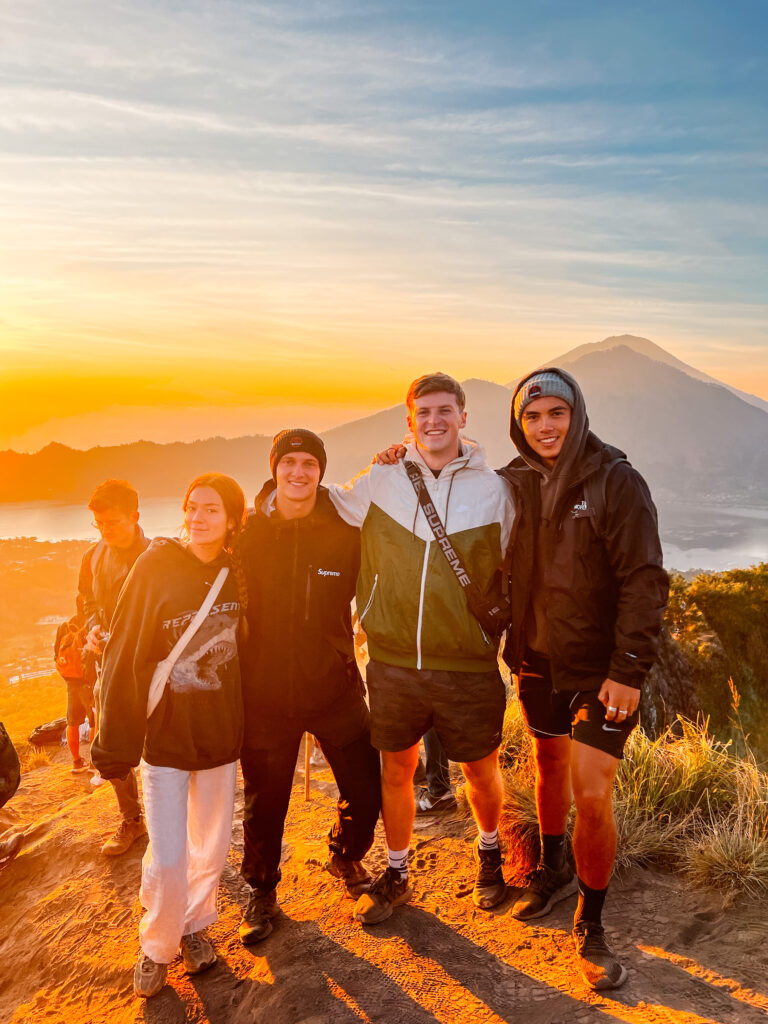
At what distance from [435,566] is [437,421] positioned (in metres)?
0.78

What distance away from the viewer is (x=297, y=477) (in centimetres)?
345

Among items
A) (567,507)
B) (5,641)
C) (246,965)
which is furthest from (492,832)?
(5,641)

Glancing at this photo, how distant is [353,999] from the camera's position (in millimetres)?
3104

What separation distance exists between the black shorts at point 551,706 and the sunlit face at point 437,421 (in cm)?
124

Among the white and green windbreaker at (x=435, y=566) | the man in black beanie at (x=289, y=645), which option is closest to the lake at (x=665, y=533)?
the man in black beanie at (x=289, y=645)

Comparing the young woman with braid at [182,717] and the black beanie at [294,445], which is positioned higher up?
the black beanie at [294,445]

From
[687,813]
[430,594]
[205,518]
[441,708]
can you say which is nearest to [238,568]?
[205,518]

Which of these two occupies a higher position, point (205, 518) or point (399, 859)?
point (205, 518)

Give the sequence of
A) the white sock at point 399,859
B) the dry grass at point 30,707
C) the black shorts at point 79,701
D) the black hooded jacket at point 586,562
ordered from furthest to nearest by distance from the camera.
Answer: the dry grass at point 30,707 < the black shorts at point 79,701 < the white sock at point 399,859 < the black hooded jacket at point 586,562

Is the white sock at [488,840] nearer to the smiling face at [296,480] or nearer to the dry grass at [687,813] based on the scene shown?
the dry grass at [687,813]

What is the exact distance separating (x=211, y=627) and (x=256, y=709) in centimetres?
57

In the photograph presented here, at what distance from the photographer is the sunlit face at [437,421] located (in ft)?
11.2

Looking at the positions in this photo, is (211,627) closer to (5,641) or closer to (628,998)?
(628,998)

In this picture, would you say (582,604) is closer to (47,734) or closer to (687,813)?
(687,813)
